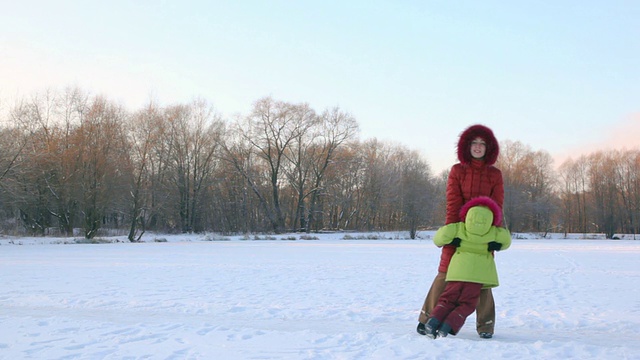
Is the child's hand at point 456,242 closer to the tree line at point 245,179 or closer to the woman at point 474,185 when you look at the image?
the woman at point 474,185

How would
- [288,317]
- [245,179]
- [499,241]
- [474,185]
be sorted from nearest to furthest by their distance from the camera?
[499,241] → [474,185] → [288,317] → [245,179]

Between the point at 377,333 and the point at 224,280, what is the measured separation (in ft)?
18.4

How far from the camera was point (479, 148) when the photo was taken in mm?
4562

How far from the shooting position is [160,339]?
453 centimetres

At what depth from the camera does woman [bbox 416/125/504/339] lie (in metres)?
4.53

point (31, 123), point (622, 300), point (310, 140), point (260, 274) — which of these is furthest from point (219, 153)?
point (622, 300)

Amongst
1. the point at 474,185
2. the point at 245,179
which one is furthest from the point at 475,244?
the point at 245,179

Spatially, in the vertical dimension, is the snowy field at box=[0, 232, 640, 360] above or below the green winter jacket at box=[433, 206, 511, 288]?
below

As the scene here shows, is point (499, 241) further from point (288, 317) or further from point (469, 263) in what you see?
point (288, 317)

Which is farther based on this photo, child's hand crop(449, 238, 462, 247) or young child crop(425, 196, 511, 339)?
child's hand crop(449, 238, 462, 247)

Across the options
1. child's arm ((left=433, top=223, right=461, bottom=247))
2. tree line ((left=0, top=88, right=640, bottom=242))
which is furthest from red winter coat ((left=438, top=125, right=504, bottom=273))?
tree line ((left=0, top=88, right=640, bottom=242))

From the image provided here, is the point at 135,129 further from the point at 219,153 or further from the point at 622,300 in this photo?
the point at 622,300

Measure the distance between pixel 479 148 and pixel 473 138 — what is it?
0.11 metres

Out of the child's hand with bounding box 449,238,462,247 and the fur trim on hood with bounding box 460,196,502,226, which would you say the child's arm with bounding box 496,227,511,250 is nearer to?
the fur trim on hood with bounding box 460,196,502,226
